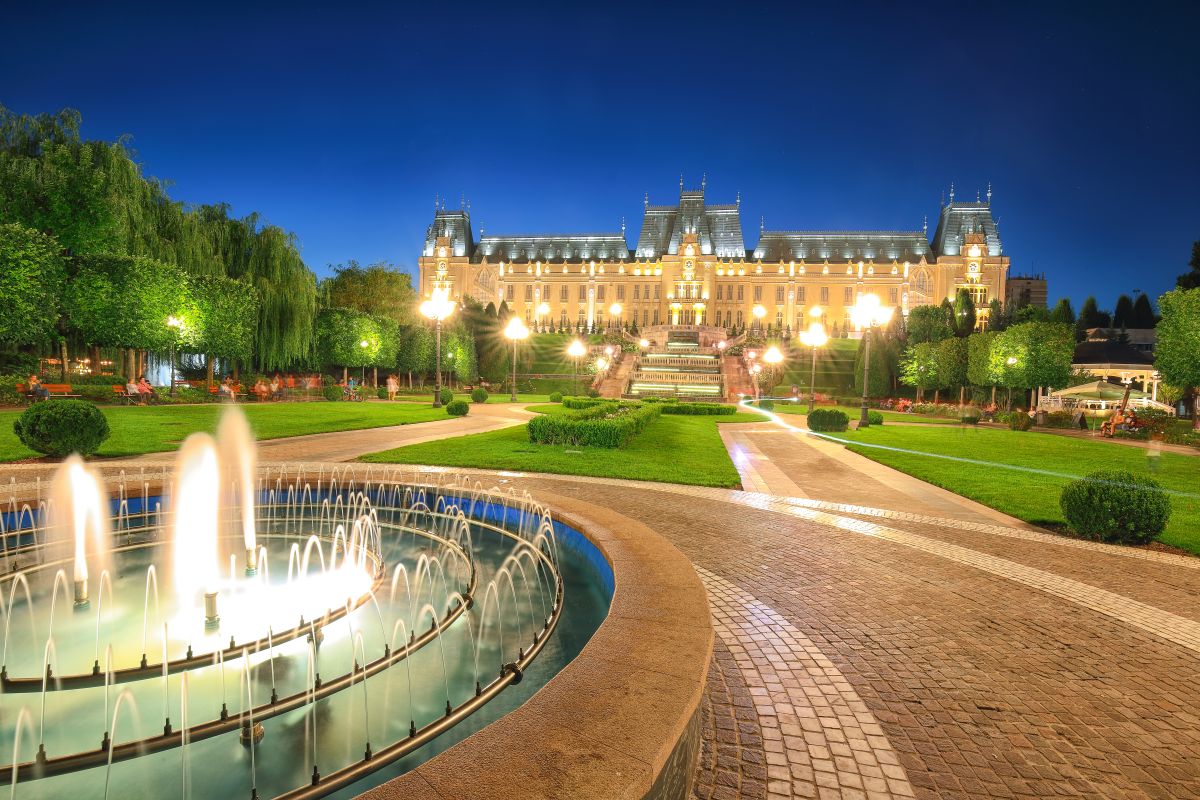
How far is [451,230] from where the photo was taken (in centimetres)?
9106

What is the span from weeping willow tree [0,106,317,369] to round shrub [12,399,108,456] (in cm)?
1563

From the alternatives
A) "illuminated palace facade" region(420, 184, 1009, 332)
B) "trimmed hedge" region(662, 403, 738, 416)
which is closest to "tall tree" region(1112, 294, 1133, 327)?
"illuminated palace facade" region(420, 184, 1009, 332)

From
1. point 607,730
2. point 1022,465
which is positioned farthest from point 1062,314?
point 607,730

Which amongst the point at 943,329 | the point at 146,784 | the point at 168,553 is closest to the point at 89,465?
the point at 168,553

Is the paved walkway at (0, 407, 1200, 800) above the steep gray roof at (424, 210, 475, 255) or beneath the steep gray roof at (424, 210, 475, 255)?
beneath

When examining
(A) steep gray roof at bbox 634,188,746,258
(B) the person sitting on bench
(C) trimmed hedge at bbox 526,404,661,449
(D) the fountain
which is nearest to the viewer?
(D) the fountain

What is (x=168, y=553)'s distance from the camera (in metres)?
6.21

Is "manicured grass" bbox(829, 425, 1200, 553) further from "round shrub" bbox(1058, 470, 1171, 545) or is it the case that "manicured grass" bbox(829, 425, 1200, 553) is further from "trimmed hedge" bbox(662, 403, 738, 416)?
"trimmed hedge" bbox(662, 403, 738, 416)

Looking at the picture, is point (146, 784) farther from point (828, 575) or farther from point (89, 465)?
point (89, 465)

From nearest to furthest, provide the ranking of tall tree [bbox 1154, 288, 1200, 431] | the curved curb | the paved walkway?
1. the curved curb
2. the paved walkway
3. tall tree [bbox 1154, 288, 1200, 431]

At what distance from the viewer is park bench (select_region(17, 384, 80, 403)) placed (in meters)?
19.2

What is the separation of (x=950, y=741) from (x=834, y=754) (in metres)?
0.64

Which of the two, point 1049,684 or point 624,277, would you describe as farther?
point 624,277

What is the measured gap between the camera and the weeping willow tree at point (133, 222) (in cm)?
2180
